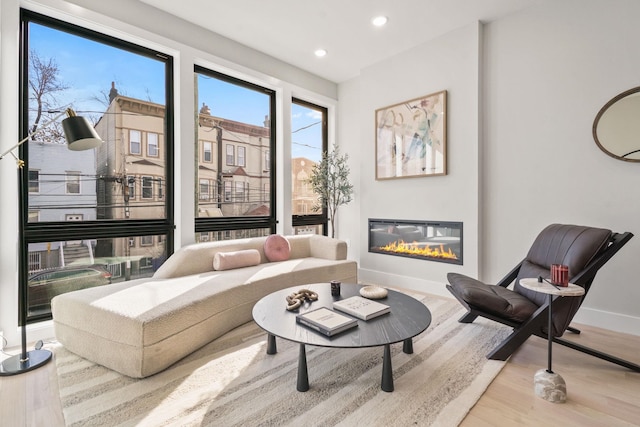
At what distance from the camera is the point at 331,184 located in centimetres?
471

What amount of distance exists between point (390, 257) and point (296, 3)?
3176mm

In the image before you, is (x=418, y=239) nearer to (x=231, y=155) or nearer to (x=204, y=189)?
(x=231, y=155)

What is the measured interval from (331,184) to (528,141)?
99.1 inches

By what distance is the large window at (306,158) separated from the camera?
4.74 meters

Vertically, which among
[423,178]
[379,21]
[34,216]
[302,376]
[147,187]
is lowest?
[302,376]

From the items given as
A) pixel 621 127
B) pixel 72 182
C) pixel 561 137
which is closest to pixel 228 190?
pixel 72 182

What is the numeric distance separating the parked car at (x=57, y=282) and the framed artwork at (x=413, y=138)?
11.3 ft

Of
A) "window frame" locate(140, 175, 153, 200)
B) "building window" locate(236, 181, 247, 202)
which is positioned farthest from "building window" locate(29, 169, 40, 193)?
"building window" locate(236, 181, 247, 202)

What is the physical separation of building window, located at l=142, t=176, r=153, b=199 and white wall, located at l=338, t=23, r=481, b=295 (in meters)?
2.77

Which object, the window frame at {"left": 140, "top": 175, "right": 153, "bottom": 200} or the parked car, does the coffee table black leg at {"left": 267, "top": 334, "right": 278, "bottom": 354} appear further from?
the window frame at {"left": 140, "top": 175, "right": 153, "bottom": 200}

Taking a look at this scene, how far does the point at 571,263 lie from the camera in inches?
82.7

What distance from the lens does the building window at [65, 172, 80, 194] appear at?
→ 2.74 m

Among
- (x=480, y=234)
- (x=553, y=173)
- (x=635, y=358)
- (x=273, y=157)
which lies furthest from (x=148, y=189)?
(x=635, y=358)

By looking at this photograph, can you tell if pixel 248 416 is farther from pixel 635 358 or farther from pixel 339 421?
pixel 635 358
